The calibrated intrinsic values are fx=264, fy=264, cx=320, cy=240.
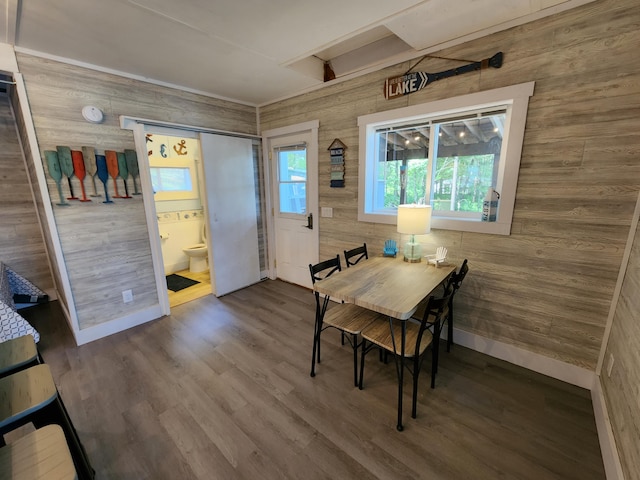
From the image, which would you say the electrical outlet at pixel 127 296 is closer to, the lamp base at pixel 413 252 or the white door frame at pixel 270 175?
the white door frame at pixel 270 175

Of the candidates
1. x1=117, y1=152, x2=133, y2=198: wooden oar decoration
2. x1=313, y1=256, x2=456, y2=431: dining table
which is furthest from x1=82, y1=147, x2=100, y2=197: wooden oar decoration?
x1=313, y1=256, x2=456, y2=431: dining table

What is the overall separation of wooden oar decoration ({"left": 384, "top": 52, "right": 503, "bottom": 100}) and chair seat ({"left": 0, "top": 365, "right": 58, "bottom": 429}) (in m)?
2.92

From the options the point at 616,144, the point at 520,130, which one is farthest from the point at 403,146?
the point at 616,144

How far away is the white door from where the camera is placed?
3.27 m

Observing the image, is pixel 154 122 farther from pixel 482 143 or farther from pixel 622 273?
pixel 622 273

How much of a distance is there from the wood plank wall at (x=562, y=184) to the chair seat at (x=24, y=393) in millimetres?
2590

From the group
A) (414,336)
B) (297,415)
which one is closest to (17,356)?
(297,415)

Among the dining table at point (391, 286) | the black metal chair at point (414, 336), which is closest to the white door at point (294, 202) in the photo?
the dining table at point (391, 286)

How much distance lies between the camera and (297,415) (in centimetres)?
169

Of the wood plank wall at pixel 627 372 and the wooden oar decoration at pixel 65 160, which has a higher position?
the wooden oar decoration at pixel 65 160

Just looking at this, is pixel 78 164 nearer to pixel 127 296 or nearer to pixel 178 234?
pixel 127 296

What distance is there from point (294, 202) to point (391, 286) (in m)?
2.16

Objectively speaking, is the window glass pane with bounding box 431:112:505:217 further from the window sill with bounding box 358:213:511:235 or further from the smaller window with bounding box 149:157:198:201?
the smaller window with bounding box 149:157:198:201

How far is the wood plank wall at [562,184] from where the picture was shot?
5.19 feet
